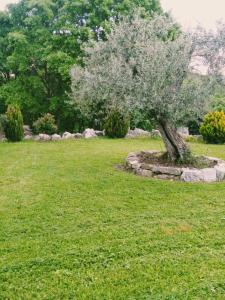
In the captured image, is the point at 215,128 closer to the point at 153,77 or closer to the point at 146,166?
the point at 146,166

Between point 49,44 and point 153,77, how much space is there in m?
13.8

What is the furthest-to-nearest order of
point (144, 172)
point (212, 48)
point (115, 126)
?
point (115, 126), point (144, 172), point (212, 48)

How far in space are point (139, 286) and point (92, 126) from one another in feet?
60.1

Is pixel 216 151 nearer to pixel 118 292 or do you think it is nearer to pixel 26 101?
pixel 118 292

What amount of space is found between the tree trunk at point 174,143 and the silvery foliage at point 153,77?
1.65ft

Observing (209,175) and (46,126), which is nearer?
(209,175)

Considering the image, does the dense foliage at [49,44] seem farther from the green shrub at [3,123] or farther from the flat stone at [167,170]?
the flat stone at [167,170]

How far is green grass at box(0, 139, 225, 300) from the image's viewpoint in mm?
4051

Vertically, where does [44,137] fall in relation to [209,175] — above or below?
above

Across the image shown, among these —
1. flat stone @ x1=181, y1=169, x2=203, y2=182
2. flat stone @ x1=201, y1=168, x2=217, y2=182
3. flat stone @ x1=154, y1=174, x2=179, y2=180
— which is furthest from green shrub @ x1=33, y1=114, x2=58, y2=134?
flat stone @ x1=201, y1=168, x2=217, y2=182

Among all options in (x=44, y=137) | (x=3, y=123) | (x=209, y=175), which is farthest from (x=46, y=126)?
(x=209, y=175)

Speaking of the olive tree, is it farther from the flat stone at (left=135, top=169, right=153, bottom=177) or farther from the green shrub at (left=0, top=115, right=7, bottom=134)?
the green shrub at (left=0, top=115, right=7, bottom=134)

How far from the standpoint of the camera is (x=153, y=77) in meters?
8.37

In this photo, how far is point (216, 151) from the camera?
1321cm
